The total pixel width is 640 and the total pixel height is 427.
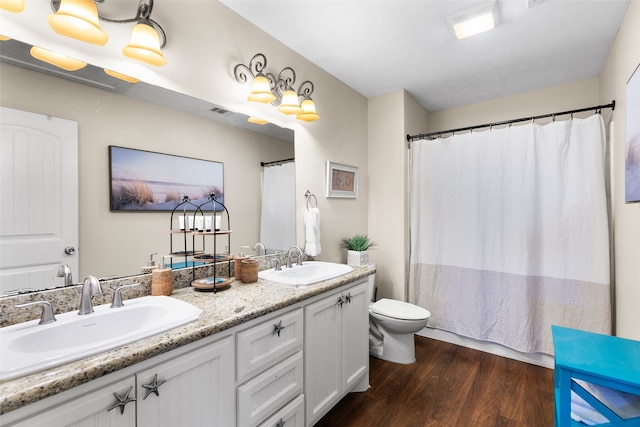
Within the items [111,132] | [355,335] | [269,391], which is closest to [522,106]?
[355,335]

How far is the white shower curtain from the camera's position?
6.64 feet

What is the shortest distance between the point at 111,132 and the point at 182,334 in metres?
0.97

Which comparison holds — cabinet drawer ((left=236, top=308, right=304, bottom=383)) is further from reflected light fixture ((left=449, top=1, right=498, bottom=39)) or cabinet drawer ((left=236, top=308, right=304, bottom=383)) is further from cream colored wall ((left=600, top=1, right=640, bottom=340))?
reflected light fixture ((left=449, top=1, right=498, bottom=39))

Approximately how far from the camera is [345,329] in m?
1.80

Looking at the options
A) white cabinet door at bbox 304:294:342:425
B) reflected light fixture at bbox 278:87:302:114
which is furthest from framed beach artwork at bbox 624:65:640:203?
reflected light fixture at bbox 278:87:302:114

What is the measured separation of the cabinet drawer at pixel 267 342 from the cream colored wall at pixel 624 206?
6.16 feet

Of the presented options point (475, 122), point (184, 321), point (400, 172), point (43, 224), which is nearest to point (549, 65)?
point (475, 122)

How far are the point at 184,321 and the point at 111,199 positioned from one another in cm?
69

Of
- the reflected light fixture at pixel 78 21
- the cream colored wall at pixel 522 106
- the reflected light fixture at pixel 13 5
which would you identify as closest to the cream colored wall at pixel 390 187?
the cream colored wall at pixel 522 106

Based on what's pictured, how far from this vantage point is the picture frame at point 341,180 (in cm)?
257

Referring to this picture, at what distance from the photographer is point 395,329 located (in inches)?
92.9

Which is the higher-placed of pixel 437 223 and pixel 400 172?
pixel 400 172

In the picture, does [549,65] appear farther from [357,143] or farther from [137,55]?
[137,55]

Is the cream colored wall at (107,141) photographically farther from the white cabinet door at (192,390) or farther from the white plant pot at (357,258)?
the white plant pot at (357,258)
